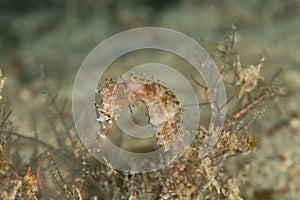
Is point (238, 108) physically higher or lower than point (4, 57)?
lower

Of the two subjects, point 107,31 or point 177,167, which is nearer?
point 177,167

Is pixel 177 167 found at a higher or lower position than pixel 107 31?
lower

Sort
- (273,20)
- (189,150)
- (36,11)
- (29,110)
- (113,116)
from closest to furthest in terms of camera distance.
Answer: (113,116) → (189,150) → (29,110) → (273,20) → (36,11)

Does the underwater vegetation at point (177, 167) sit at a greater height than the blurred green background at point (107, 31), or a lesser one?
lesser

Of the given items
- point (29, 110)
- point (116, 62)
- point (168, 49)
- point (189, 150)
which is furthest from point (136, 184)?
point (168, 49)

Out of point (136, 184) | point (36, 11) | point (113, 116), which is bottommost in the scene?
point (136, 184)

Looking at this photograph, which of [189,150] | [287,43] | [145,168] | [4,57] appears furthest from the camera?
[4,57]

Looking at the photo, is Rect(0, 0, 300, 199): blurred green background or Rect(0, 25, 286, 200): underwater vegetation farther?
Rect(0, 0, 300, 199): blurred green background

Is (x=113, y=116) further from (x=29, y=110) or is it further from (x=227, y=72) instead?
(x=29, y=110)

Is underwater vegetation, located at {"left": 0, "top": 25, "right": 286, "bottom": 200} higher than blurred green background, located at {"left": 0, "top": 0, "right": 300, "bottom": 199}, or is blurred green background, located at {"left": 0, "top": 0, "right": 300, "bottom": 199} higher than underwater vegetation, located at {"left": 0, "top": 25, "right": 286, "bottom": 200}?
blurred green background, located at {"left": 0, "top": 0, "right": 300, "bottom": 199}

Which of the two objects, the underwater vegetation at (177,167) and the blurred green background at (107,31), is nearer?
the underwater vegetation at (177,167)

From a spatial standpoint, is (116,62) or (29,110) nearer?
(29,110)
